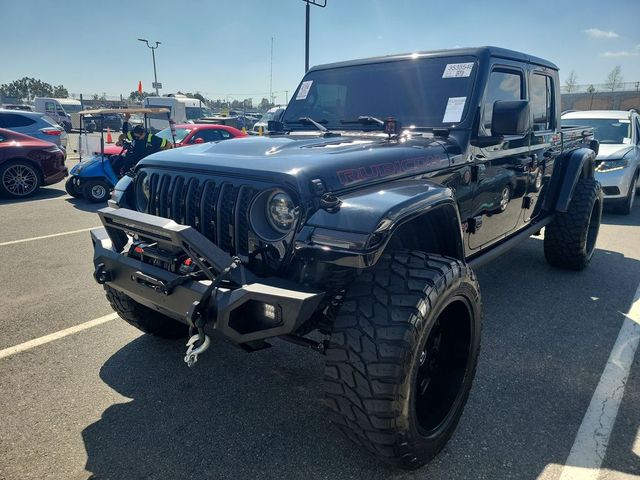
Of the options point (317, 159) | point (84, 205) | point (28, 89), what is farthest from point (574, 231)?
point (28, 89)

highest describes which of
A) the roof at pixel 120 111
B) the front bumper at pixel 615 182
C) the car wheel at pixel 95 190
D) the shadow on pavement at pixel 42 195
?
the roof at pixel 120 111

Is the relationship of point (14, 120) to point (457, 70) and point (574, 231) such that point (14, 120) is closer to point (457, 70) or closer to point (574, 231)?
point (457, 70)

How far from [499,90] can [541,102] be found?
116cm

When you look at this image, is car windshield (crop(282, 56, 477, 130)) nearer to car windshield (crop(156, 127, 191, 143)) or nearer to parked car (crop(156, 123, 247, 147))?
parked car (crop(156, 123, 247, 147))

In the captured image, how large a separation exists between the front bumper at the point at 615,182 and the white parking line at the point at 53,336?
7.72m

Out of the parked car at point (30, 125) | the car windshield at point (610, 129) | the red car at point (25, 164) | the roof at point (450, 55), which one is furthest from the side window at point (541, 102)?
the parked car at point (30, 125)

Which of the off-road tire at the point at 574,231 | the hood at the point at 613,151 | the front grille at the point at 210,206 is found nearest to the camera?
the front grille at the point at 210,206

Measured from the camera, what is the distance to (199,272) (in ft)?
7.06

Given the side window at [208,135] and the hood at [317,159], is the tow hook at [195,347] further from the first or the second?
the side window at [208,135]

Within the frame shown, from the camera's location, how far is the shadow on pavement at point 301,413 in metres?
2.22

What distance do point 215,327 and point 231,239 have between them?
0.53m

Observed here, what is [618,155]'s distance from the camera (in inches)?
316

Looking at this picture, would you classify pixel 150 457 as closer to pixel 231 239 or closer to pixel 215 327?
pixel 215 327

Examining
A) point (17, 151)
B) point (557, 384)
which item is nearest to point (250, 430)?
point (557, 384)
